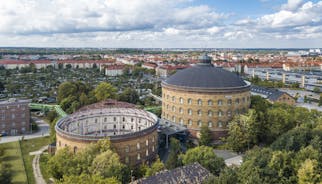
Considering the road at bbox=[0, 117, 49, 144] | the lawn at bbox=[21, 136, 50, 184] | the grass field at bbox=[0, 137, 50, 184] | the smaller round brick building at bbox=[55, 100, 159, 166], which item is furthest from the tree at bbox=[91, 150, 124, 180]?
the road at bbox=[0, 117, 49, 144]

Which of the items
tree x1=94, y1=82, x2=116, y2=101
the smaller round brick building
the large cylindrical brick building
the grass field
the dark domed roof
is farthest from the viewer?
tree x1=94, y1=82, x2=116, y2=101

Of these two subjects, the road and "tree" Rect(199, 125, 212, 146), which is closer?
"tree" Rect(199, 125, 212, 146)

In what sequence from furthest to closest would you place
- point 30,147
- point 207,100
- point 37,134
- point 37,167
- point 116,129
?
point 37,134, point 116,129, point 207,100, point 30,147, point 37,167

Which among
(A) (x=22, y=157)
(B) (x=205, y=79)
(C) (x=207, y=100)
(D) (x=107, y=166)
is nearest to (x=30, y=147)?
(A) (x=22, y=157)

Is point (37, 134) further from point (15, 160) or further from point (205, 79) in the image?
point (205, 79)

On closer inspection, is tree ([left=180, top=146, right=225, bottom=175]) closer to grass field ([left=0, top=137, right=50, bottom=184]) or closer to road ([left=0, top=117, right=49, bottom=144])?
grass field ([left=0, top=137, right=50, bottom=184])

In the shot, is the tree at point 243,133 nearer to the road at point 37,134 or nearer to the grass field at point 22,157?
the grass field at point 22,157

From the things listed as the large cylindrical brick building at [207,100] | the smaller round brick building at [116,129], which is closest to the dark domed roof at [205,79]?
the large cylindrical brick building at [207,100]
